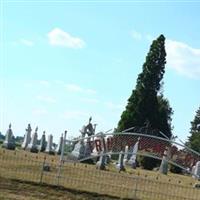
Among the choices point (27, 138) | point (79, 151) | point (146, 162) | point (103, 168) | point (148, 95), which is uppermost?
point (148, 95)

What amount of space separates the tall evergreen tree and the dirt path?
44.1m

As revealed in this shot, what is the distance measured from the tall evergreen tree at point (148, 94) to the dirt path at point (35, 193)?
4410 cm

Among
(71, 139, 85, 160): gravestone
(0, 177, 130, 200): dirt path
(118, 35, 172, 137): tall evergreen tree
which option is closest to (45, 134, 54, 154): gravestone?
(71, 139, 85, 160): gravestone

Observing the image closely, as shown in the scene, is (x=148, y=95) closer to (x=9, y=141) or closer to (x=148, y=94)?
(x=148, y=94)

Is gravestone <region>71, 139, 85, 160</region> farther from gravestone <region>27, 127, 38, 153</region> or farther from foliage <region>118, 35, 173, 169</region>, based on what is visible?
foliage <region>118, 35, 173, 169</region>

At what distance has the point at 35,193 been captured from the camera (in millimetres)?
15266

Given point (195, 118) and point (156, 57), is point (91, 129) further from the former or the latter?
point (195, 118)

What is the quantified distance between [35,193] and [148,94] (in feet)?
156

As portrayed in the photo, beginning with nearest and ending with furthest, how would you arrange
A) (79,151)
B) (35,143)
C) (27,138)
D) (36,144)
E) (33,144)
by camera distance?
(79,151) → (33,144) → (35,143) → (36,144) → (27,138)

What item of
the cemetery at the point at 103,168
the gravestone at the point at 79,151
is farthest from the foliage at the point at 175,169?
the gravestone at the point at 79,151

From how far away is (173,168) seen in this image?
147 ft

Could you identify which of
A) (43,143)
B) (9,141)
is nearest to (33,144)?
(43,143)

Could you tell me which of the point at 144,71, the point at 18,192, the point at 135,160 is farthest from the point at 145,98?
the point at 18,192

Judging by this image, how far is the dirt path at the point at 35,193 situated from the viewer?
1434 centimetres
